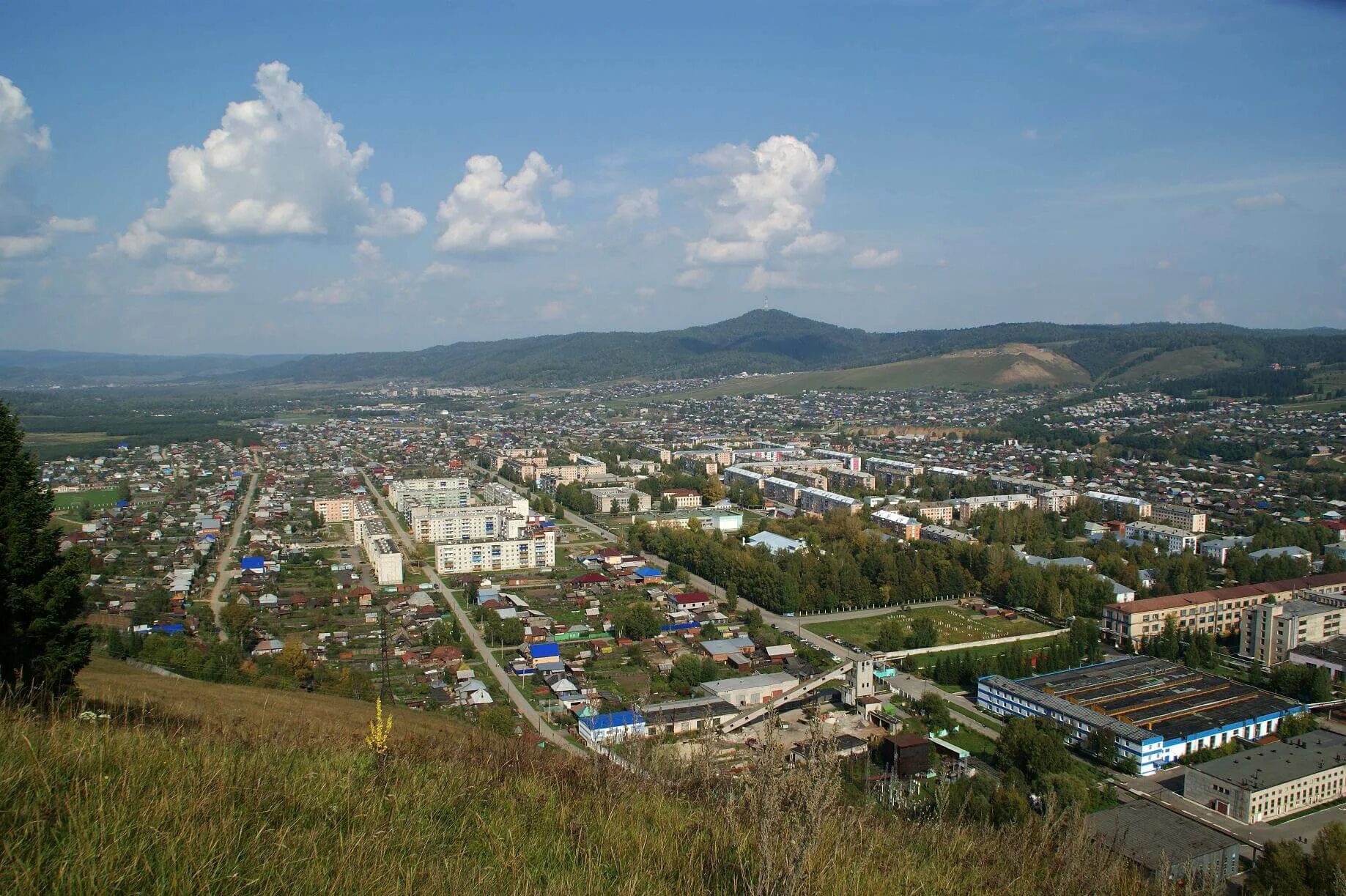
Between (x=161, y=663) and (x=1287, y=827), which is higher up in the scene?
(x=161, y=663)

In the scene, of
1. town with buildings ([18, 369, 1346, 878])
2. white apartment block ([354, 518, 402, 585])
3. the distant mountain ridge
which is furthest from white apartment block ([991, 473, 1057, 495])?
the distant mountain ridge

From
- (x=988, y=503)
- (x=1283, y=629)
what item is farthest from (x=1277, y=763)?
(x=988, y=503)

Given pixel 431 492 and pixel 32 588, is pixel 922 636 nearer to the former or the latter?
pixel 32 588

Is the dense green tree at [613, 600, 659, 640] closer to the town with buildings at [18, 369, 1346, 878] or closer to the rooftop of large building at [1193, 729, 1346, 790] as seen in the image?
the town with buildings at [18, 369, 1346, 878]

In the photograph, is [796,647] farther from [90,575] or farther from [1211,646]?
[90,575]

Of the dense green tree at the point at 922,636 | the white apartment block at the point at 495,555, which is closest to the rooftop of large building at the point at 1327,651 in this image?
the dense green tree at the point at 922,636

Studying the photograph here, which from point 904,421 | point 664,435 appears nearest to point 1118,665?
point 664,435
